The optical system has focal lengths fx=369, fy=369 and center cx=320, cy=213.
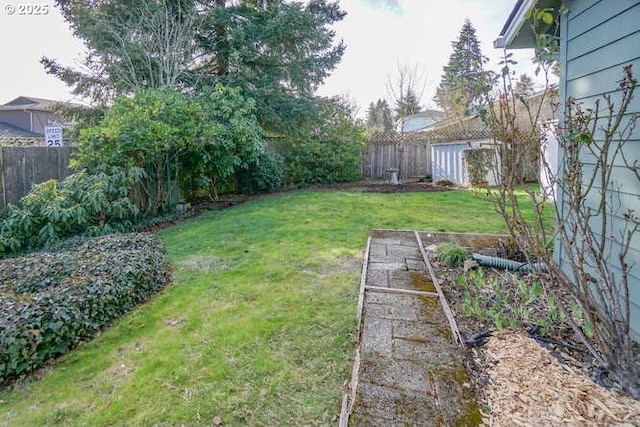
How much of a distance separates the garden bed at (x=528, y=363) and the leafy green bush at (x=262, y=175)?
7.38 meters

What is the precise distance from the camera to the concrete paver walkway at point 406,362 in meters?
1.79

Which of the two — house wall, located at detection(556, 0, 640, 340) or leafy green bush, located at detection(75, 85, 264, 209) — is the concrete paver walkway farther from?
leafy green bush, located at detection(75, 85, 264, 209)

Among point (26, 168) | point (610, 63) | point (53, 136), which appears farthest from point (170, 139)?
point (610, 63)

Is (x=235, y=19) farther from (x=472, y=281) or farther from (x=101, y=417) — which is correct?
(x=101, y=417)

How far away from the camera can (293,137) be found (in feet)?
36.9

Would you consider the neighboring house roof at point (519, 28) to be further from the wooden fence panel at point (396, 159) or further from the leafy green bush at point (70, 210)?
the wooden fence panel at point (396, 159)

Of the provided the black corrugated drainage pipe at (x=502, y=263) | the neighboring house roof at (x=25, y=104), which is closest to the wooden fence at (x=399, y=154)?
the black corrugated drainage pipe at (x=502, y=263)

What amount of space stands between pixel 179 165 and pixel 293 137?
14.8ft

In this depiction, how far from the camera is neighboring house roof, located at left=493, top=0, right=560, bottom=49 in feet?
11.4

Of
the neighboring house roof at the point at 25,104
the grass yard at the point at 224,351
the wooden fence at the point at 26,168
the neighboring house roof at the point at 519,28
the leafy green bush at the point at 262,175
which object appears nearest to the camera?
Result: the grass yard at the point at 224,351

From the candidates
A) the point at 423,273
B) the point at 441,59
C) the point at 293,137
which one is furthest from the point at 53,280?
the point at 441,59

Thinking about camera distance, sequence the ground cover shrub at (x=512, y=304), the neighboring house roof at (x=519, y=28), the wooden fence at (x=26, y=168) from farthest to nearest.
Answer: the wooden fence at (x=26, y=168) → the neighboring house roof at (x=519, y=28) → the ground cover shrub at (x=512, y=304)

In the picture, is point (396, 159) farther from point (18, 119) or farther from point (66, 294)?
point (18, 119)

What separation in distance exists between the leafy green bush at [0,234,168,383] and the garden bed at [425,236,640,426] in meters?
2.60
